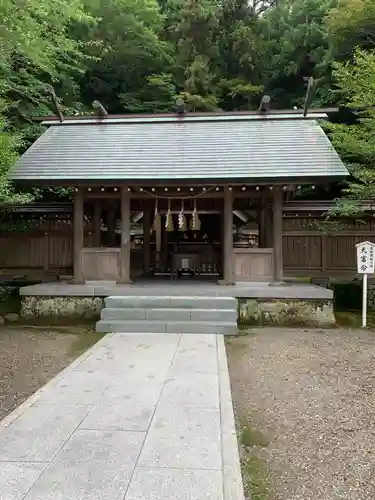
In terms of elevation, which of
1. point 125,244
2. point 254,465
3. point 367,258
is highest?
point 125,244

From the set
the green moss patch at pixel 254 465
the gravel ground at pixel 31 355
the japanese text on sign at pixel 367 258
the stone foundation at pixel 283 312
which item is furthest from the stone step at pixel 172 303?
the green moss patch at pixel 254 465

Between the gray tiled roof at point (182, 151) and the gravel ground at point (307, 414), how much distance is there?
468 centimetres

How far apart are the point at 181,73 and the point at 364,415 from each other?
1936cm

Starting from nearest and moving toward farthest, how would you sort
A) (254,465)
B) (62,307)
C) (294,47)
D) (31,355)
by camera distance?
(254,465), (31,355), (62,307), (294,47)

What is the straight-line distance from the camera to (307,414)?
416 cm

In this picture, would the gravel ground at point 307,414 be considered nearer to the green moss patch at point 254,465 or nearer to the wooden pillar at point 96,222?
the green moss patch at point 254,465

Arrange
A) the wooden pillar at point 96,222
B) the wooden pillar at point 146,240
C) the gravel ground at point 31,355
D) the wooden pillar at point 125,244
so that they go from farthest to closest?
the wooden pillar at point 146,240
the wooden pillar at point 96,222
the wooden pillar at point 125,244
the gravel ground at point 31,355

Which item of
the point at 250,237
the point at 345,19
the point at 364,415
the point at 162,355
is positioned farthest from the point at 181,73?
the point at 364,415

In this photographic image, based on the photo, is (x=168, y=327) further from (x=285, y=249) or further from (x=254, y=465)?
(x=285, y=249)

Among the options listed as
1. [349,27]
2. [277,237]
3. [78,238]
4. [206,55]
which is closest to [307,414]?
[277,237]

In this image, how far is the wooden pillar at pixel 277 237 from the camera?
10141mm

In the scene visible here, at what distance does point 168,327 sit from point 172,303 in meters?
0.79

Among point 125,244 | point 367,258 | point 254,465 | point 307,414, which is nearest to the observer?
point 254,465

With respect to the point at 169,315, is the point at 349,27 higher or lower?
higher
